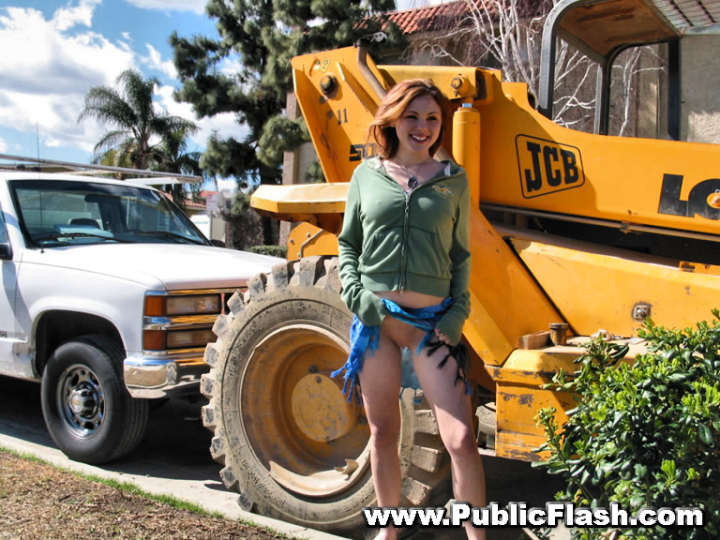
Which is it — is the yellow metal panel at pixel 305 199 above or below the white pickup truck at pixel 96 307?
above

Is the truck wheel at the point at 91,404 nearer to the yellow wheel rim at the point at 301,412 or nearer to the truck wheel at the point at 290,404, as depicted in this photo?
the truck wheel at the point at 290,404

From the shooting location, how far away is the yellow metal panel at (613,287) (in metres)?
3.61

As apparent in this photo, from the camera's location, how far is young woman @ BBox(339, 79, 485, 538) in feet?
9.88

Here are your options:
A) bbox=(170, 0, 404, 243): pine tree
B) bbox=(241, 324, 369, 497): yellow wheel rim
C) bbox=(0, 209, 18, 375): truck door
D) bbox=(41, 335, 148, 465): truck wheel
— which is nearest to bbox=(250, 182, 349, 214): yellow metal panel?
bbox=(241, 324, 369, 497): yellow wheel rim

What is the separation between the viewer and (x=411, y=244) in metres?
3.01

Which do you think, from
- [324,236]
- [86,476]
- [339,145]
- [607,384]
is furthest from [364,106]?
[86,476]

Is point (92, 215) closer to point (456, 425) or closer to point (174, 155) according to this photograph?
point (456, 425)

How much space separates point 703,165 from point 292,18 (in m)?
18.4

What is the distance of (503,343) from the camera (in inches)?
149

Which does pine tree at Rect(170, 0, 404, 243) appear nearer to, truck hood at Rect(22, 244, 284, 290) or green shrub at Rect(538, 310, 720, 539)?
truck hood at Rect(22, 244, 284, 290)

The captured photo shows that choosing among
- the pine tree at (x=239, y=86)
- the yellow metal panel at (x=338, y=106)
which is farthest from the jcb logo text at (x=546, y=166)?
the pine tree at (x=239, y=86)

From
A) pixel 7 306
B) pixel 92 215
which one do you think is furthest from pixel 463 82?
pixel 7 306

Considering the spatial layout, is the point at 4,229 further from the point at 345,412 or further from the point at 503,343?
the point at 503,343

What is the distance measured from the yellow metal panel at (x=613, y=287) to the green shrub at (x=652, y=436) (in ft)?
2.21
